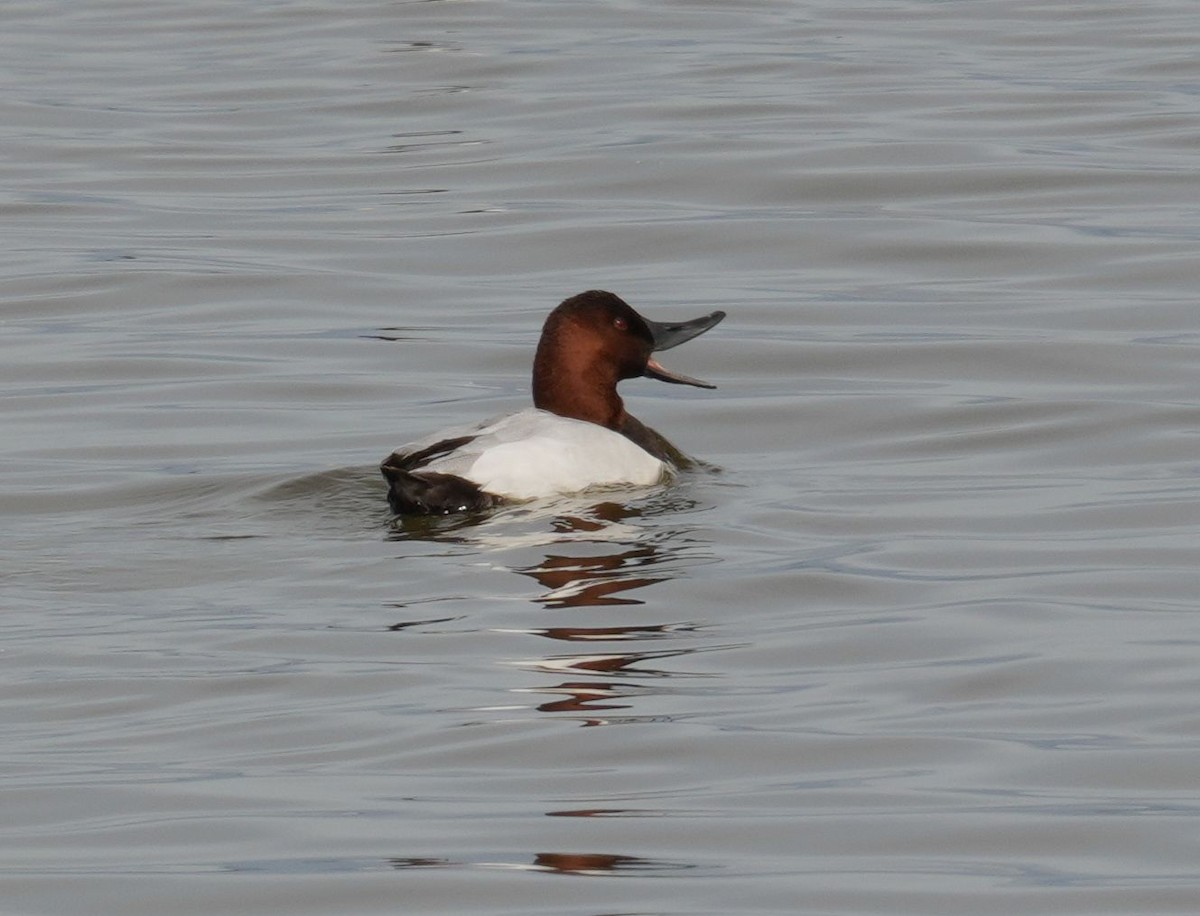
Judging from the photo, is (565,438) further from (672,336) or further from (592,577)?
(672,336)

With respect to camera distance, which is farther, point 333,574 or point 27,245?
point 27,245

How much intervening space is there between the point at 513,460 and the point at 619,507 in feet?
1.36

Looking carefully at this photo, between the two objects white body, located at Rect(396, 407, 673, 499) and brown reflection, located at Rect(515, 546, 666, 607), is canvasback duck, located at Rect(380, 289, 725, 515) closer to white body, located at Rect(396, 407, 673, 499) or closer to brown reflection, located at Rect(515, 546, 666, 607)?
white body, located at Rect(396, 407, 673, 499)

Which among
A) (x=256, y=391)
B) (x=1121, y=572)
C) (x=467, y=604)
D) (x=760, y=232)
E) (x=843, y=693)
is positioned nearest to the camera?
(x=843, y=693)

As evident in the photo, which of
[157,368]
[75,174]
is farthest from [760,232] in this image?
[75,174]

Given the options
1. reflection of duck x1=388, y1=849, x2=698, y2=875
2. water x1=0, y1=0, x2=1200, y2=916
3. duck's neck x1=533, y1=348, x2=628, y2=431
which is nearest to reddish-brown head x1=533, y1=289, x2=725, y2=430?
duck's neck x1=533, y1=348, x2=628, y2=431

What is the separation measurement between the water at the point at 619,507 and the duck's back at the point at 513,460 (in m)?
0.10

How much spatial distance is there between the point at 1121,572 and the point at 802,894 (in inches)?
113

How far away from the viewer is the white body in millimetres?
7590

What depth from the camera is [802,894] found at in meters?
4.48

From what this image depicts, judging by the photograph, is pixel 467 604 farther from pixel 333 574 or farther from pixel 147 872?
pixel 147 872

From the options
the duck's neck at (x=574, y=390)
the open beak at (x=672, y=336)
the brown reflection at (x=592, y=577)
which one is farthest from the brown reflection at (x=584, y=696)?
the open beak at (x=672, y=336)

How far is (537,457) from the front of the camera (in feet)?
25.2

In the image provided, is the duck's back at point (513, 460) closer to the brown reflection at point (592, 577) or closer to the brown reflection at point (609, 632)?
the brown reflection at point (592, 577)
